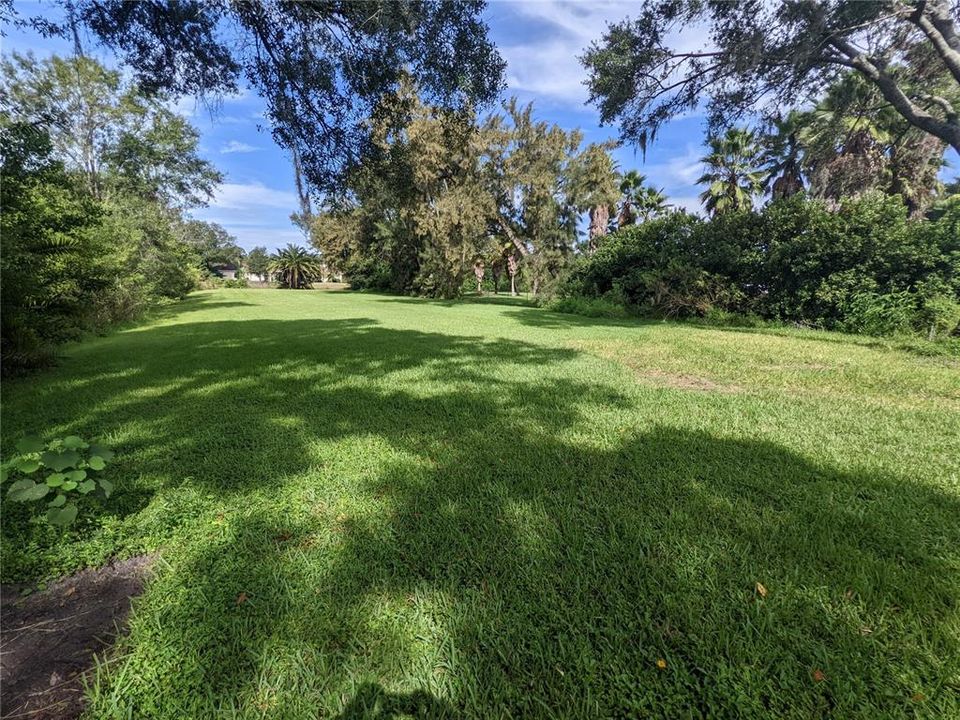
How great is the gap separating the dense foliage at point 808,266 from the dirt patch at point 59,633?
11732 mm

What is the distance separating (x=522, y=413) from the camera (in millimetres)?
3914

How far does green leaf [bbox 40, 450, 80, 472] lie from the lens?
6.13 feet

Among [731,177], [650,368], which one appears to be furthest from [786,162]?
[650,368]

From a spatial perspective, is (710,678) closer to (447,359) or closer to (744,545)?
(744,545)

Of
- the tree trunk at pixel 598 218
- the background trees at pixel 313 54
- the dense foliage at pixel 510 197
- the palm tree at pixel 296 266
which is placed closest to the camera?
the background trees at pixel 313 54

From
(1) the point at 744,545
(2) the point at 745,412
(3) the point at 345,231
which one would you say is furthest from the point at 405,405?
(3) the point at 345,231

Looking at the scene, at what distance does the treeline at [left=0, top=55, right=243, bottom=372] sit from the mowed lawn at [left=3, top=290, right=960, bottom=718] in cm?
274

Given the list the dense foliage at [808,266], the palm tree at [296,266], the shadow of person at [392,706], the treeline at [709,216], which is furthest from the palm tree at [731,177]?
the palm tree at [296,266]

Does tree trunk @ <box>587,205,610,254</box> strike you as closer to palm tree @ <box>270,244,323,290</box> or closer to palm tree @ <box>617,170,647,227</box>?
palm tree @ <box>617,170,647,227</box>

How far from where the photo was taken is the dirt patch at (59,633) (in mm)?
1303

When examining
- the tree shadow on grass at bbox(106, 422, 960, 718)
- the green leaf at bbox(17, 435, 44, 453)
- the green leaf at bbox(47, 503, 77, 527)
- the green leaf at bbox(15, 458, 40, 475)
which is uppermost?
the green leaf at bbox(17, 435, 44, 453)

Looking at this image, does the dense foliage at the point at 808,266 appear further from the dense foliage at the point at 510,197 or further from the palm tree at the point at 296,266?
the palm tree at the point at 296,266

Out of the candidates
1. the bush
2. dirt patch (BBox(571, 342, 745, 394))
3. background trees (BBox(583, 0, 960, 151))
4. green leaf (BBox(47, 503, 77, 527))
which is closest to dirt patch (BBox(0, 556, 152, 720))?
green leaf (BBox(47, 503, 77, 527))

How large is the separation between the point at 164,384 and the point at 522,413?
4.69 meters
